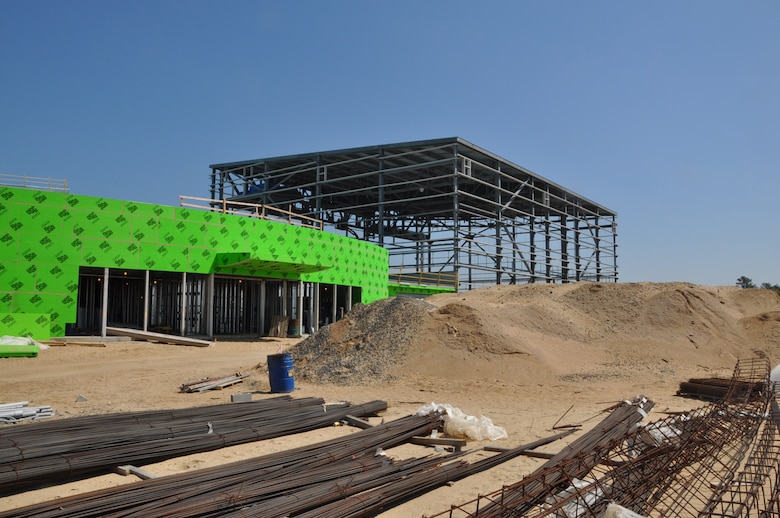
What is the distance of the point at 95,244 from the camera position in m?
24.0

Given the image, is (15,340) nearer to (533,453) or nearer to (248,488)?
(248,488)

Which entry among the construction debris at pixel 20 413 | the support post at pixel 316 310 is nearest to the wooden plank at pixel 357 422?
the construction debris at pixel 20 413

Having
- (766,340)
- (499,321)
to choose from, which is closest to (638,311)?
(766,340)

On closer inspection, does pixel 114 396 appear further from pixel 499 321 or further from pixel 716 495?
pixel 716 495

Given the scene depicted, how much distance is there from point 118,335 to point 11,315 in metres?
4.04

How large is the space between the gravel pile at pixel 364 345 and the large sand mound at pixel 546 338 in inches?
1.3

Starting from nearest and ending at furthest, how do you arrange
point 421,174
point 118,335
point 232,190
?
point 118,335 → point 421,174 → point 232,190

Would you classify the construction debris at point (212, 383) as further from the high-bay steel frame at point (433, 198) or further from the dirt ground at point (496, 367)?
the high-bay steel frame at point (433, 198)

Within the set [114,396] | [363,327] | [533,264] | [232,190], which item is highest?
[232,190]

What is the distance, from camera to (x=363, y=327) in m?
18.0

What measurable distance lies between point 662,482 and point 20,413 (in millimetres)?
9538

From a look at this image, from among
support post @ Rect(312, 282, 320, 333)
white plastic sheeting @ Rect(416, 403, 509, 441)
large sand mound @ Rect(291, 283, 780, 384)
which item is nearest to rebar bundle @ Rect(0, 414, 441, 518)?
white plastic sheeting @ Rect(416, 403, 509, 441)

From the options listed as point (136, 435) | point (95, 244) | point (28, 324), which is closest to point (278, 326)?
point (95, 244)

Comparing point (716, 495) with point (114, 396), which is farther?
point (114, 396)
